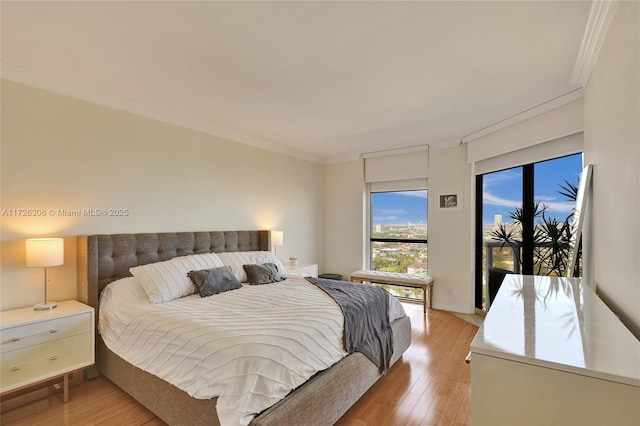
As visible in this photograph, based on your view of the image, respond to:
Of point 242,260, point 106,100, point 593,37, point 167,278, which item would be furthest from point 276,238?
point 593,37

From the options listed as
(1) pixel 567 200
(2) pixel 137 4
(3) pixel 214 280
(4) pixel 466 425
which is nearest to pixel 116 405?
(3) pixel 214 280

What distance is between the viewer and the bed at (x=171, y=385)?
1.73m

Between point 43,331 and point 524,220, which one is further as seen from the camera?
point 524,220

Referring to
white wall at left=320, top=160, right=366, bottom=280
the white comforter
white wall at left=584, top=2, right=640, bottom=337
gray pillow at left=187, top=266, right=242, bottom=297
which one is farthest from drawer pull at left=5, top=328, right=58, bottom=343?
white wall at left=320, top=160, right=366, bottom=280

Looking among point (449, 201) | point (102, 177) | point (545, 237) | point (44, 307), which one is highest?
point (102, 177)

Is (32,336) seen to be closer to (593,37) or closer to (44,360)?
(44,360)

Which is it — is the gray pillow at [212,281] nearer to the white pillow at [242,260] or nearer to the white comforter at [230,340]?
the white comforter at [230,340]

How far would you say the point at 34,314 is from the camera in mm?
2299

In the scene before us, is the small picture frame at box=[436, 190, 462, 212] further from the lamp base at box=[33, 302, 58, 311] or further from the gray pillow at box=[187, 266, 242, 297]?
the lamp base at box=[33, 302, 58, 311]

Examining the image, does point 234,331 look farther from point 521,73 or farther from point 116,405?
point 521,73

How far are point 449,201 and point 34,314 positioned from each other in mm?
4856

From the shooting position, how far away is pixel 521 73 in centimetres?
249

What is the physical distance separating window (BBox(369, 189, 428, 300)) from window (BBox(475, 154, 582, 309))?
916mm

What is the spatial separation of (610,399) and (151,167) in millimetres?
3762
